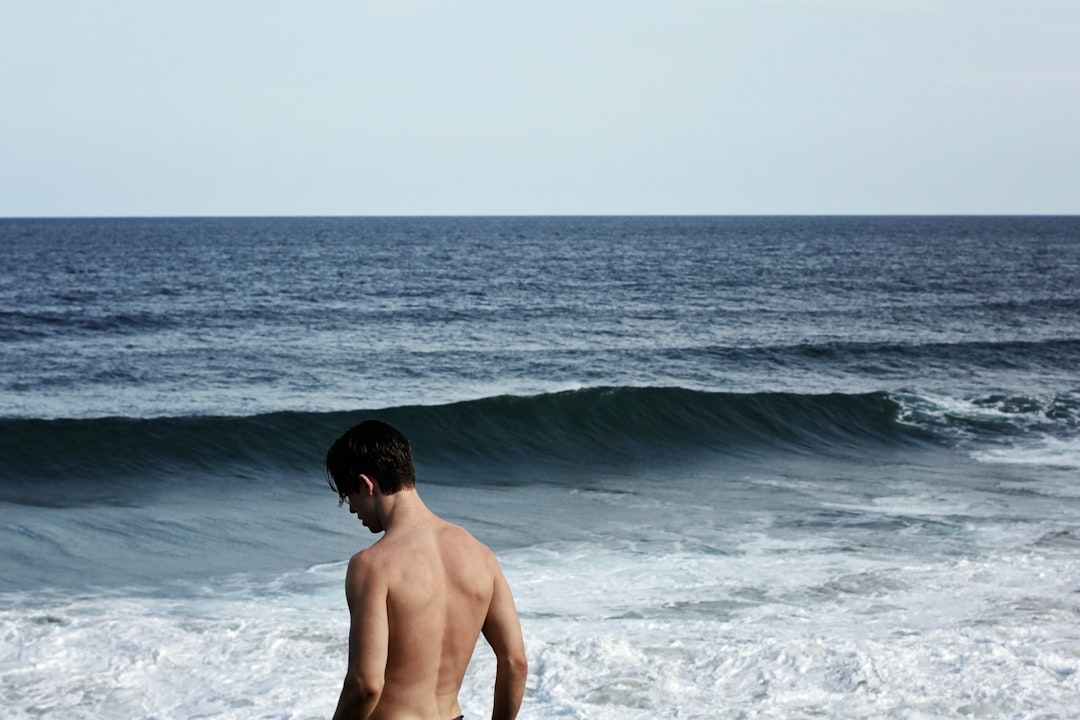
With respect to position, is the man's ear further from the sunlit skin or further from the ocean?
the ocean

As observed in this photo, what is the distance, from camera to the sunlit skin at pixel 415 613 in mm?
2953

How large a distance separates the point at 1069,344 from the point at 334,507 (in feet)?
76.7

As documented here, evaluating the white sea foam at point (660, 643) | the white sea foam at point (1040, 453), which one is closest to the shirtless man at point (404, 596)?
the white sea foam at point (660, 643)

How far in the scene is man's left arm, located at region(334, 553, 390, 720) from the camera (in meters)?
2.93

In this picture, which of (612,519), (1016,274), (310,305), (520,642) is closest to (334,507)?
(612,519)

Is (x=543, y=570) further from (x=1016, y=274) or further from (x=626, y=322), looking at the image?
(x=1016, y=274)

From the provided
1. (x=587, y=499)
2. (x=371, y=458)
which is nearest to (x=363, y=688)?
(x=371, y=458)

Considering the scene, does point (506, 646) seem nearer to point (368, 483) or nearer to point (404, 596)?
point (404, 596)

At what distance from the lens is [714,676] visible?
7.21m

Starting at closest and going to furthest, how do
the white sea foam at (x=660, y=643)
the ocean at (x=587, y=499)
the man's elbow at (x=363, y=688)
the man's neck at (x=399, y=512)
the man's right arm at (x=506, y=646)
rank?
the man's elbow at (x=363, y=688)
the man's neck at (x=399, y=512)
the man's right arm at (x=506, y=646)
the white sea foam at (x=660, y=643)
the ocean at (x=587, y=499)

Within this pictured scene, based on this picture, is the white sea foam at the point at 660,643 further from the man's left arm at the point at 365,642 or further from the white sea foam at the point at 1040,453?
the white sea foam at the point at 1040,453


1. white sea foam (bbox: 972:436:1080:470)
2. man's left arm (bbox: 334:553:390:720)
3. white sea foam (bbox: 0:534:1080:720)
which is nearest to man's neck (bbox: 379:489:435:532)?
man's left arm (bbox: 334:553:390:720)

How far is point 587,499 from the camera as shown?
13766 mm

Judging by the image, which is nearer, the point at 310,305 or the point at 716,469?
the point at 716,469
